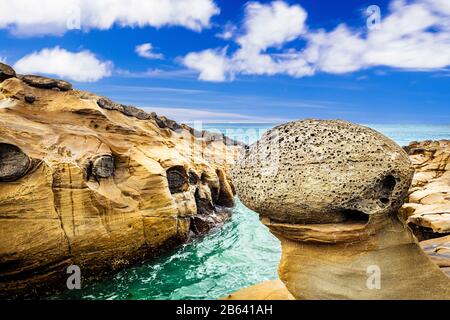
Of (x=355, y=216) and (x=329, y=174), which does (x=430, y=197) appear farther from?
(x=329, y=174)

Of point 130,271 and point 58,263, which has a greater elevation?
point 58,263

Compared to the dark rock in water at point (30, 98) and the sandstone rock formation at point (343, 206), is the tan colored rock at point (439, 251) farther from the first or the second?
the dark rock in water at point (30, 98)

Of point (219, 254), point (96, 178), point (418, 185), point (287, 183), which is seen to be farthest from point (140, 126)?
point (418, 185)

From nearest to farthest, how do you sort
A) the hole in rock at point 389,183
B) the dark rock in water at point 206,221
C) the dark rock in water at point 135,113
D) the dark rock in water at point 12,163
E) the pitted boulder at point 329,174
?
the pitted boulder at point 329,174 → the hole in rock at point 389,183 → the dark rock in water at point 12,163 → the dark rock in water at point 206,221 → the dark rock in water at point 135,113

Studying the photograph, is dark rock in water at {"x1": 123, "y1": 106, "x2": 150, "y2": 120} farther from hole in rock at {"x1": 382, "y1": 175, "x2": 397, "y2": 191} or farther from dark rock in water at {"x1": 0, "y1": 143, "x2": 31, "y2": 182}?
hole in rock at {"x1": 382, "y1": 175, "x2": 397, "y2": 191}

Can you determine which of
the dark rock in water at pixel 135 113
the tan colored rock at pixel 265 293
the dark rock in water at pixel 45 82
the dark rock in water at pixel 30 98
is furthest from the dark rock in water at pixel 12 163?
the dark rock in water at pixel 135 113

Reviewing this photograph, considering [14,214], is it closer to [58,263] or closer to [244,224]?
[58,263]

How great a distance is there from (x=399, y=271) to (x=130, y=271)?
6.33m

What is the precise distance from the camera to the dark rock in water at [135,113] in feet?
42.9

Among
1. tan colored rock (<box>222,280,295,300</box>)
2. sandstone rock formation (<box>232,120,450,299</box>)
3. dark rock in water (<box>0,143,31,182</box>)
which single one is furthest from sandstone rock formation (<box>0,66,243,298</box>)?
sandstone rock formation (<box>232,120,450,299</box>)

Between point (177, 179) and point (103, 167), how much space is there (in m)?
2.92

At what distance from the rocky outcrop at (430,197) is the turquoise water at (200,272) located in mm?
3858

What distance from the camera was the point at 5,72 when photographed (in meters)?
10.3

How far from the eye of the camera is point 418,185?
1597 centimetres
